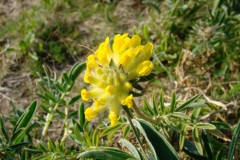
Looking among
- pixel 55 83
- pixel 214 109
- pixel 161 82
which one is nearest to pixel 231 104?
pixel 214 109

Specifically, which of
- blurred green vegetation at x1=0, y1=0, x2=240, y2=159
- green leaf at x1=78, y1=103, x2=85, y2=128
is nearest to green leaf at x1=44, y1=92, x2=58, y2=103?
green leaf at x1=78, y1=103, x2=85, y2=128

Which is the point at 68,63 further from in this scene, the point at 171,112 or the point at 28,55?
the point at 171,112

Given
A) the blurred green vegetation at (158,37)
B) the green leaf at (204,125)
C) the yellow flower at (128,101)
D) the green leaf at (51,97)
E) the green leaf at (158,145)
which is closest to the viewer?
the yellow flower at (128,101)

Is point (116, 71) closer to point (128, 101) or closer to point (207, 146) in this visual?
point (128, 101)

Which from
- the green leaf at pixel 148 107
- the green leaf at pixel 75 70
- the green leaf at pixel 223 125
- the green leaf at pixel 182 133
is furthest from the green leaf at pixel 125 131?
the green leaf at pixel 75 70

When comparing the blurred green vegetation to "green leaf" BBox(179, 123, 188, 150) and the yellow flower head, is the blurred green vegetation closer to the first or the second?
"green leaf" BBox(179, 123, 188, 150)

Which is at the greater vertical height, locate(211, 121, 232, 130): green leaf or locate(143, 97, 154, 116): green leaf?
locate(143, 97, 154, 116): green leaf

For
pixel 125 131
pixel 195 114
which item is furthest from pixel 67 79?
pixel 195 114

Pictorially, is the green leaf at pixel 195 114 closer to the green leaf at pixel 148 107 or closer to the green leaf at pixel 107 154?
the green leaf at pixel 148 107
